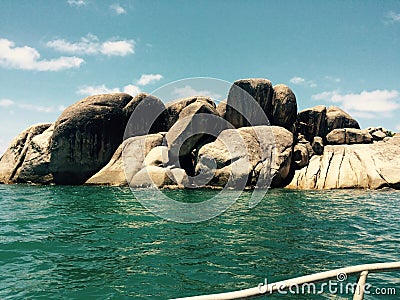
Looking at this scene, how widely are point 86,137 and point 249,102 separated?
1554 centimetres

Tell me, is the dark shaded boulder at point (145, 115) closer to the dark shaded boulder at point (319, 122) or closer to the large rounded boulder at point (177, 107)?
the large rounded boulder at point (177, 107)

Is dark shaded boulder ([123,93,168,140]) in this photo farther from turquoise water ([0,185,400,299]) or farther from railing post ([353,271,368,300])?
railing post ([353,271,368,300])

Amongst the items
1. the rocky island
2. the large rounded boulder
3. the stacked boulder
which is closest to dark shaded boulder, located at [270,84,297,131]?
the rocky island

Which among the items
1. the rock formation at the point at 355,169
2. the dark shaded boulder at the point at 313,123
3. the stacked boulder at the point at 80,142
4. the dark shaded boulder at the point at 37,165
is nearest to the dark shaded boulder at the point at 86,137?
the stacked boulder at the point at 80,142

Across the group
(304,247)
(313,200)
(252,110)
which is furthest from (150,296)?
(252,110)

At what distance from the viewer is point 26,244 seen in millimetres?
10391

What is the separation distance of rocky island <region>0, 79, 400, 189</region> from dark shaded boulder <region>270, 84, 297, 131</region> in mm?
91

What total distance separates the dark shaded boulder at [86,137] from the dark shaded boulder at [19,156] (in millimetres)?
2619

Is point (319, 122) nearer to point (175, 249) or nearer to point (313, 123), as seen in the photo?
point (313, 123)

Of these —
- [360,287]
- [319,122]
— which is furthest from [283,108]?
[360,287]

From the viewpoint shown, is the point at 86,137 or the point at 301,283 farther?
the point at 86,137

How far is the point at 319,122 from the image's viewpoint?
109 ft

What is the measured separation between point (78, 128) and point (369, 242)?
2864cm

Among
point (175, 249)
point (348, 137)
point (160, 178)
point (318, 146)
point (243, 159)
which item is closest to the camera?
point (175, 249)
